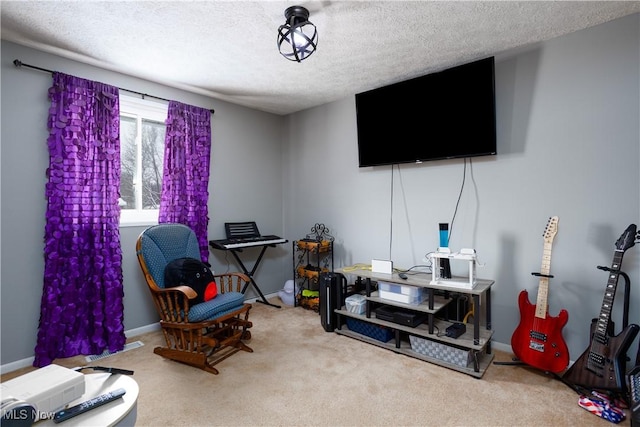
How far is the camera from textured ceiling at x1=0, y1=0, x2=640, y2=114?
1994 mm

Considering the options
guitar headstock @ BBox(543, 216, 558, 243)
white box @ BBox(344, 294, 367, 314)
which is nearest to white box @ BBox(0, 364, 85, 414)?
white box @ BBox(344, 294, 367, 314)

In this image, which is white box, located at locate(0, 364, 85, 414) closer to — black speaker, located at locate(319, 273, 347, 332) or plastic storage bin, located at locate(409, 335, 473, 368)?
black speaker, located at locate(319, 273, 347, 332)

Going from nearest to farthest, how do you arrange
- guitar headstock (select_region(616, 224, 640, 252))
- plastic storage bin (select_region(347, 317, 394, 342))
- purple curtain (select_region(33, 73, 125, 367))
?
1. guitar headstock (select_region(616, 224, 640, 252))
2. purple curtain (select_region(33, 73, 125, 367))
3. plastic storage bin (select_region(347, 317, 394, 342))

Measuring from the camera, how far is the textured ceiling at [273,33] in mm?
1994

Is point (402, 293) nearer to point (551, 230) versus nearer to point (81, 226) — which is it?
point (551, 230)

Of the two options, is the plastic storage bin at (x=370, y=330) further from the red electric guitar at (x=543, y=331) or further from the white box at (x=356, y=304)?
the red electric guitar at (x=543, y=331)

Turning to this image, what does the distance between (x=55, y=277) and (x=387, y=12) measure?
10.3 feet

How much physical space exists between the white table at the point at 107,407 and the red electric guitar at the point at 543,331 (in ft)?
8.11

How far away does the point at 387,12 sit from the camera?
2.05m

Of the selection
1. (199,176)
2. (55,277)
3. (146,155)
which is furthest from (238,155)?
(55,277)

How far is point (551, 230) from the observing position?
2.33m

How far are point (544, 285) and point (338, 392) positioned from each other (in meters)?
1.66

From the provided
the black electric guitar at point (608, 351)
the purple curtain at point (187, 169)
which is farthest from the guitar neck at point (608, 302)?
the purple curtain at point (187, 169)

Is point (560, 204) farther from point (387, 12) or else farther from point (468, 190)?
point (387, 12)
